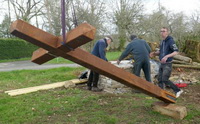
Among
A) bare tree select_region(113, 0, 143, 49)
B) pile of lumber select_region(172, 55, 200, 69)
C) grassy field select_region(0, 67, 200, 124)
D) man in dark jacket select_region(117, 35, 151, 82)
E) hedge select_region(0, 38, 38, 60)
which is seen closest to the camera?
grassy field select_region(0, 67, 200, 124)

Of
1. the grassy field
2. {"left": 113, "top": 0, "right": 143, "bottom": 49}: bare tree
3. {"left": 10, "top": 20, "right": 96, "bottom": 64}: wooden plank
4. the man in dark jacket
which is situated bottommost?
the grassy field

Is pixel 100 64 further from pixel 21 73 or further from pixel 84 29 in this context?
pixel 21 73

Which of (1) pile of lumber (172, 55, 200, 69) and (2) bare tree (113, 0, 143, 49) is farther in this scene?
(2) bare tree (113, 0, 143, 49)

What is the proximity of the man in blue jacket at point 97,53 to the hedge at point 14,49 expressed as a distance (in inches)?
760

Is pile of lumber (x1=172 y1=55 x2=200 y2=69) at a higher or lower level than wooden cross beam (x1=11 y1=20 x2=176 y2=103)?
lower

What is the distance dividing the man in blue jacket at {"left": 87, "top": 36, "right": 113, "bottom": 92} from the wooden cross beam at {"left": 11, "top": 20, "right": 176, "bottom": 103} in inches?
104

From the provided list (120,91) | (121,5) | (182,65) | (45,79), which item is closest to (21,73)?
(45,79)

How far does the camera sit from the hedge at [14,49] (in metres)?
23.5

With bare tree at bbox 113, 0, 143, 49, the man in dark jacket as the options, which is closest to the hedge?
bare tree at bbox 113, 0, 143, 49

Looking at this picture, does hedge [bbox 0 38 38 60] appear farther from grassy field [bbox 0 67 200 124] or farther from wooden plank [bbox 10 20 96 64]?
wooden plank [bbox 10 20 96 64]

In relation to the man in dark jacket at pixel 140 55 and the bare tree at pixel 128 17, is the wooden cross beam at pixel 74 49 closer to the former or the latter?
the man in dark jacket at pixel 140 55

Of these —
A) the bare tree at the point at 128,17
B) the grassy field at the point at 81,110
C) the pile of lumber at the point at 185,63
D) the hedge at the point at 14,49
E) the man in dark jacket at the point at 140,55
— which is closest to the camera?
the grassy field at the point at 81,110

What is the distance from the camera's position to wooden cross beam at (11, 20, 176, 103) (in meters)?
2.42

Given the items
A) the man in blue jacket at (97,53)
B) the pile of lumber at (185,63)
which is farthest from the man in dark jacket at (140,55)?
the pile of lumber at (185,63)
